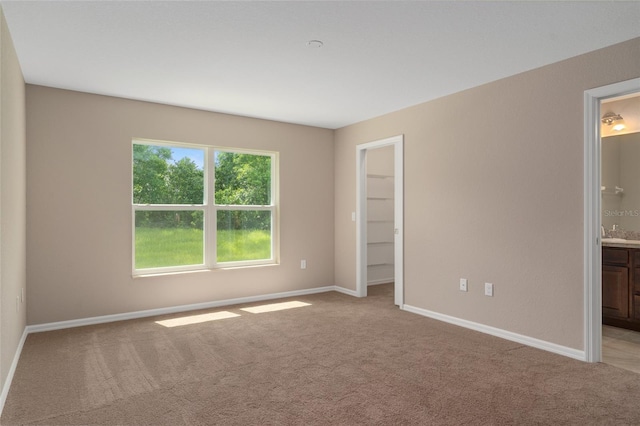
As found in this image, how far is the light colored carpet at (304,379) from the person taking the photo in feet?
7.50

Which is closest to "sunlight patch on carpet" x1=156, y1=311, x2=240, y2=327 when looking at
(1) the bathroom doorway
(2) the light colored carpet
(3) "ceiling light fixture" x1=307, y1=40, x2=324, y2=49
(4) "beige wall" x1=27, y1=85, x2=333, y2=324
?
(2) the light colored carpet

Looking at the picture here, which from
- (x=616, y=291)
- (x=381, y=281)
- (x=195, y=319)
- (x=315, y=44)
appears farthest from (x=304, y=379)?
(x=381, y=281)

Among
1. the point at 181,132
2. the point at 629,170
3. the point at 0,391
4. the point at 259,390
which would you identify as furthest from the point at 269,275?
the point at 629,170

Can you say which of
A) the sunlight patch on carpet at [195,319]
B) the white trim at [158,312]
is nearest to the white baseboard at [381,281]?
the white trim at [158,312]

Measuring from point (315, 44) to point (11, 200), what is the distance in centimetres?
251

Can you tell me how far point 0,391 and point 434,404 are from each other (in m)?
2.58

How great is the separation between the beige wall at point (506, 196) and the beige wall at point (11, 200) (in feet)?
12.3

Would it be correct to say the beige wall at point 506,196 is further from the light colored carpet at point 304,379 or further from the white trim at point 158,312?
the white trim at point 158,312

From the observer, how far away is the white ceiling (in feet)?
8.13

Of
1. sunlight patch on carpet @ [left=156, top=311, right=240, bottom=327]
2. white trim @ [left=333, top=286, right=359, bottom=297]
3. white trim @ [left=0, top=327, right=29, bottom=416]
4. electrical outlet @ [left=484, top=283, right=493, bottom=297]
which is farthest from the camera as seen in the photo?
white trim @ [left=333, top=286, right=359, bottom=297]

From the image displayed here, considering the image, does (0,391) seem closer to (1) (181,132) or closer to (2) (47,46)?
(2) (47,46)

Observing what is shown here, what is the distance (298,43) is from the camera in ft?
9.70

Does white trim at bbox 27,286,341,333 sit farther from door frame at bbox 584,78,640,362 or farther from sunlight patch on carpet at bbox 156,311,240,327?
door frame at bbox 584,78,640,362

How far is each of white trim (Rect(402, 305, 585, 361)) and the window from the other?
2221mm
